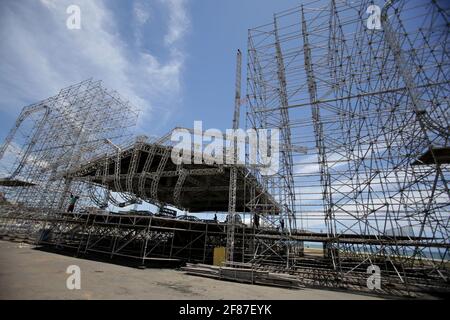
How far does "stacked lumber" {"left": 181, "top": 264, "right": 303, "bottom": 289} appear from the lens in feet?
39.7

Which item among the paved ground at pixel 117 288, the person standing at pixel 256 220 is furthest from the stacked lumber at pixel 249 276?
the person standing at pixel 256 220

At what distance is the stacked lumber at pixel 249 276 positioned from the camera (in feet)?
39.7

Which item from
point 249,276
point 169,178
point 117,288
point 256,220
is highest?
point 169,178

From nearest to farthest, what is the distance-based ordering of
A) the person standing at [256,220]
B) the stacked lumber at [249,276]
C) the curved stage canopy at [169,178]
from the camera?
Result: the stacked lumber at [249,276] < the person standing at [256,220] < the curved stage canopy at [169,178]

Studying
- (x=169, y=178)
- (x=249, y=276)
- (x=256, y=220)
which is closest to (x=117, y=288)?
(x=249, y=276)

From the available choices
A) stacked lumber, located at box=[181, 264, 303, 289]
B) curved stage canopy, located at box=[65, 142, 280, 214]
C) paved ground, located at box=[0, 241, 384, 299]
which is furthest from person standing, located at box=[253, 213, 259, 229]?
paved ground, located at box=[0, 241, 384, 299]

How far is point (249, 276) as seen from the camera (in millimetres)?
12906

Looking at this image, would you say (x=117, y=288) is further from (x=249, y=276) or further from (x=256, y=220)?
(x=256, y=220)

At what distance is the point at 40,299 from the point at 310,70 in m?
21.3

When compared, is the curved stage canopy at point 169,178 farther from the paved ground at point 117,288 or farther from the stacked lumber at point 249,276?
the paved ground at point 117,288

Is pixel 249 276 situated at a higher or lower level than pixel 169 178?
lower

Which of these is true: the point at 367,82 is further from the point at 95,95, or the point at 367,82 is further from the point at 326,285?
the point at 95,95

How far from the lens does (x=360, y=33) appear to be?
1656 centimetres

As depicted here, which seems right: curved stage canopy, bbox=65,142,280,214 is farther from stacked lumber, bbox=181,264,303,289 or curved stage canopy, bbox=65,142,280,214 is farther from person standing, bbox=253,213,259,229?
stacked lumber, bbox=181,264,303,289
